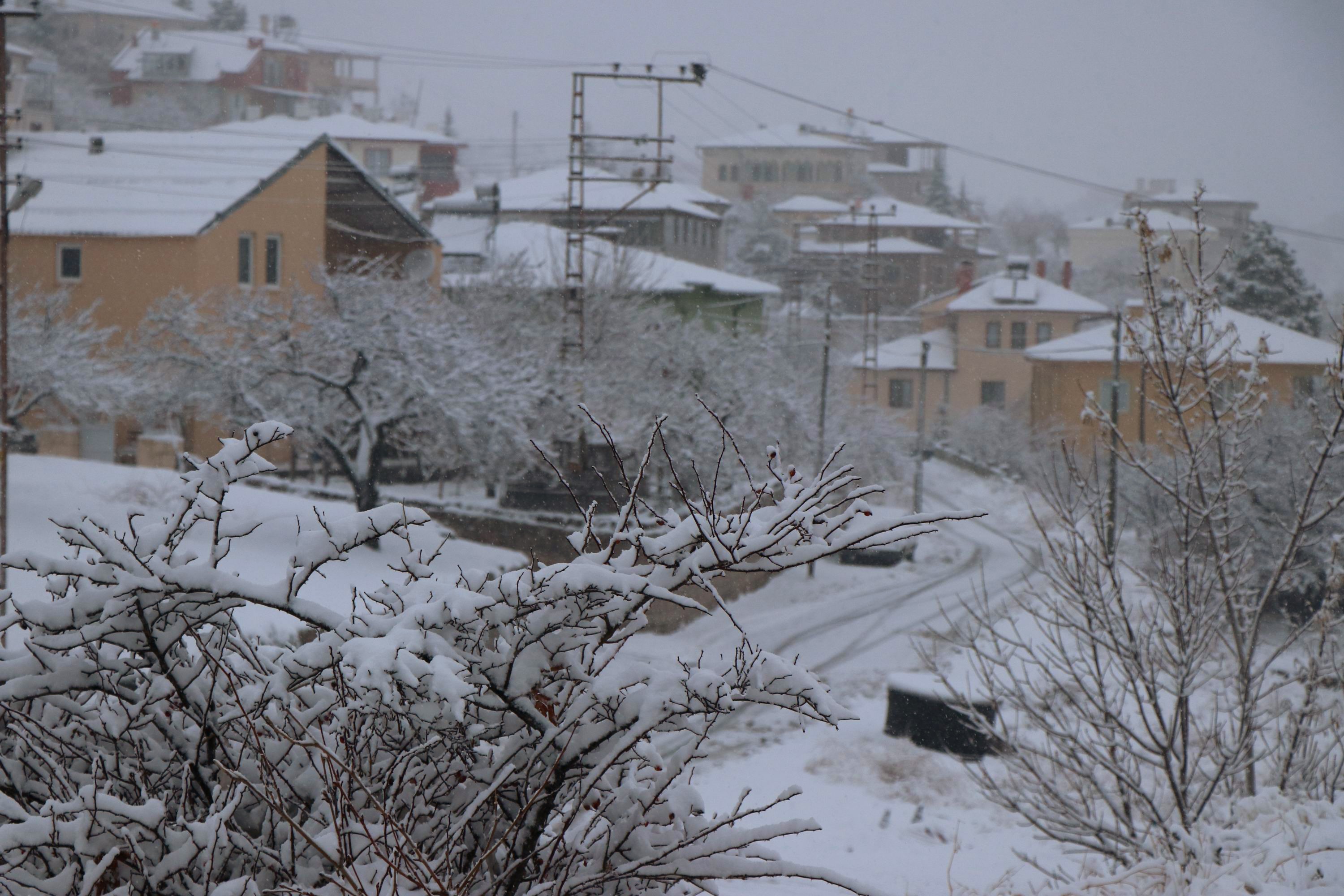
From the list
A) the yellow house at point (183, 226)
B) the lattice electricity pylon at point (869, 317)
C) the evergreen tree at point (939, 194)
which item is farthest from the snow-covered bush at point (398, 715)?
the evergreen tree at point (939, 194)

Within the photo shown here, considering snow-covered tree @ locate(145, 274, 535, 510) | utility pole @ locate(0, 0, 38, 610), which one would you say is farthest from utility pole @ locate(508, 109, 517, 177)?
utility pole @ locate(0, 0, 38, 610)

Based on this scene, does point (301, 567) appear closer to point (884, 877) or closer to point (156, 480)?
point (884, 877)

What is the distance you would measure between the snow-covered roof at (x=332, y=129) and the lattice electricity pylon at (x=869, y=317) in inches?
592

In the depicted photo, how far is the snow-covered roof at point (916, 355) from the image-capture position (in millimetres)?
38562

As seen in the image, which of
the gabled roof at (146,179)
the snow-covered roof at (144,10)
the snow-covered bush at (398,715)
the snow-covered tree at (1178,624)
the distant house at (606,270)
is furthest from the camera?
the snow-covered roof at (144,10)

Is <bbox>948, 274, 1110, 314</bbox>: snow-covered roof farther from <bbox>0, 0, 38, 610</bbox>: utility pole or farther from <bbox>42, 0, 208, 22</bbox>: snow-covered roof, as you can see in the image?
<bbox>42, 0, 208, 22</bbox>: snow-covered roof

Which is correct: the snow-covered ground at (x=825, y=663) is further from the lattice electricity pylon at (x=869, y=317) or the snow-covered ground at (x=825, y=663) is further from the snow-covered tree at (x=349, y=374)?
the lattice electricity pylon at (x=869, y=317)

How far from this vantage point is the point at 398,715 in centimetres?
207

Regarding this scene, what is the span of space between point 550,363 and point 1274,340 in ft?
49.4

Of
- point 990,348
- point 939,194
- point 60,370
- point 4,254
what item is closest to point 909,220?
point 939,194

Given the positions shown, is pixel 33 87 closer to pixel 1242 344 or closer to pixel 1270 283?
pixel 1270 283

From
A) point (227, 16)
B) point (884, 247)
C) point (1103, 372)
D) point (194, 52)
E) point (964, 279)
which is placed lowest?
point (1103, 372)

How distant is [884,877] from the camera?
8.03m

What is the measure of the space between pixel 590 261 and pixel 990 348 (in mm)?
17407
